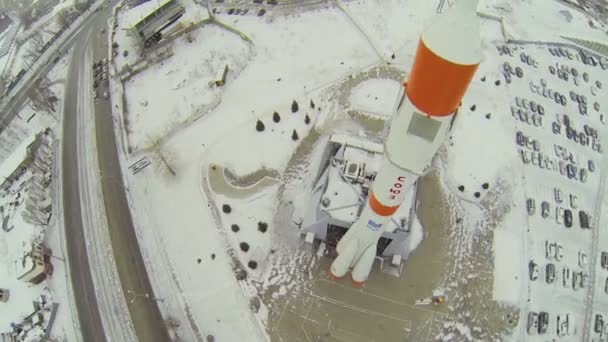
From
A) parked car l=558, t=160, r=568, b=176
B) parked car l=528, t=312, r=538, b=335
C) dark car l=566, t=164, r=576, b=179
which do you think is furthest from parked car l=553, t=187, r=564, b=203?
parked car l=528, t=312, r=538, b=335

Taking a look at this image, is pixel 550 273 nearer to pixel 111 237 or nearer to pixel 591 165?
pixel 591 165

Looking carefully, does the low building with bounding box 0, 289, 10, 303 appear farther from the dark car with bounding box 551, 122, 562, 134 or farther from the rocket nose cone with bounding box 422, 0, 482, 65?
the dark car with bounding box 551, 122, 562, 134

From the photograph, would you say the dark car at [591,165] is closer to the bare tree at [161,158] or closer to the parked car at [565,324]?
the parked car at [565,324]


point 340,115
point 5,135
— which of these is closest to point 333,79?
point 340,115

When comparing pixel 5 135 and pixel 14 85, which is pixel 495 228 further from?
pixel 14 85

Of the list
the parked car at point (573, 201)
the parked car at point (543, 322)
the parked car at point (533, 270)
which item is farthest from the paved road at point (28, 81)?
the parked car at point (573, 201)
